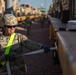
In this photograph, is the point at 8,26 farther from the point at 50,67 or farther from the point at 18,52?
the point at 50,67

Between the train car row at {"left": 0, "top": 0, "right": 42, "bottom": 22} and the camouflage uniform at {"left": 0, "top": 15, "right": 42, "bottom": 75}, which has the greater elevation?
the camouflage uniform at {"left": 0, "top": 15, "right": 42, "bottom": 75}

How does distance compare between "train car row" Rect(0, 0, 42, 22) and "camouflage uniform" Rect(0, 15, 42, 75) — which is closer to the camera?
"camouflage uniform" Rect(0, 15, 42, 75)

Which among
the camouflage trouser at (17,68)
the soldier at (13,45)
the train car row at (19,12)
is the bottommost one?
the train car row at (19,12)

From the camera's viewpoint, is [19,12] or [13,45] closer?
[13,45]

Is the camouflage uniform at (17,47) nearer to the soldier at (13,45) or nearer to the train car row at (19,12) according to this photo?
the soldier at (13,45)

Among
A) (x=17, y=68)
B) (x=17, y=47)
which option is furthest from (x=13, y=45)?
(x=17, y=68)

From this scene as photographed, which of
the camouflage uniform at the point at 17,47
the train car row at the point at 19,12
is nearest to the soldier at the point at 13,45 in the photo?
the camouflage uniform at the point at 17,47

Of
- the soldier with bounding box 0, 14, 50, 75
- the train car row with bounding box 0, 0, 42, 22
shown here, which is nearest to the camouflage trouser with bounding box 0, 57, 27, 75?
the soldier with bounding box 0, 14, 50, 75

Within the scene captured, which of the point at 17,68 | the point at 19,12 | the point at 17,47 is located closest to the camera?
the point at 17,68

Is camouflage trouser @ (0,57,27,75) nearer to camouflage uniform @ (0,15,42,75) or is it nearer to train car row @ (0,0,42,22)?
camouflage uniform @ (0,15,42,75)

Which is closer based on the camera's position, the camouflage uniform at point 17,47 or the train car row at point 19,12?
the camouflage uniform at point 17,47

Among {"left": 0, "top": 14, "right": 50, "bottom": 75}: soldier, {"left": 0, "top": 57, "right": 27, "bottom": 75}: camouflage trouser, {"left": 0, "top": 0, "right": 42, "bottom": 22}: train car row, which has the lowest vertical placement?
{"left": 0, "top": 0, "right": 42, "bottom": 22}: train car row

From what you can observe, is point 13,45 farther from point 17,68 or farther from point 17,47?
point 17,68

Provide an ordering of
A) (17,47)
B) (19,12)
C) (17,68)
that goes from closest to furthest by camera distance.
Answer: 1. (17,68)
2. (17,47)
3. (19,12)
